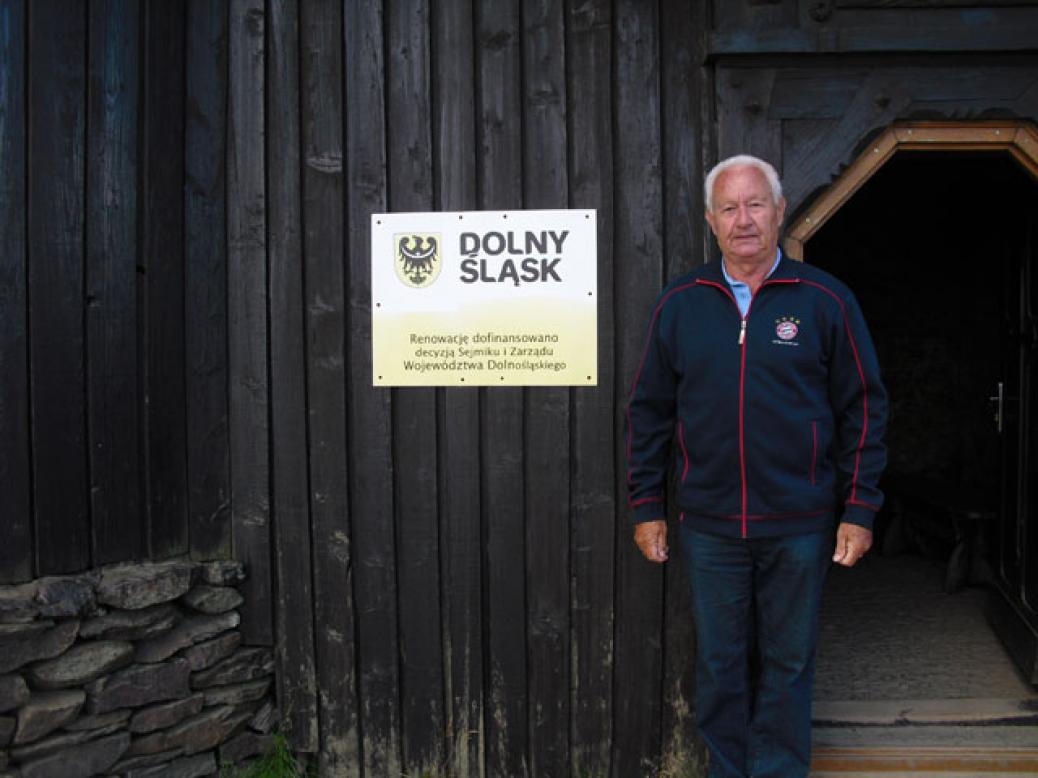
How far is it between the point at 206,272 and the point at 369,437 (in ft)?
2.68

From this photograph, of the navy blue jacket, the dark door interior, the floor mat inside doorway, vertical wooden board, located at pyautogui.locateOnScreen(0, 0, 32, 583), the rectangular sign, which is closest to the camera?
the navy blue jacket

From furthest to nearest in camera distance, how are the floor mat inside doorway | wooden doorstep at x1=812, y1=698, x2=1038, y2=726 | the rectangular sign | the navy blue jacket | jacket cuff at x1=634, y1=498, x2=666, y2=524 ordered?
the floor mat inside doorway
wooden doorstep at x1=812, y1=698, x2=1038, y2=726
the rectangular sign
jacket cuff at x1=634, y1=498, x2=666, y2=524
the navy blue jacket

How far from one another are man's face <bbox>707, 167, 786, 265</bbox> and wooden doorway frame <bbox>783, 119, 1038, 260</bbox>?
0.32 metres

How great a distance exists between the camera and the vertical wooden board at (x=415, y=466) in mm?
3154

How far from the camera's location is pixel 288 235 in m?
3.20

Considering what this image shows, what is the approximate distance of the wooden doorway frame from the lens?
3020 millimetres

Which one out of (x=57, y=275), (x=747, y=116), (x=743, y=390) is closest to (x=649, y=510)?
(x=743, y=390)

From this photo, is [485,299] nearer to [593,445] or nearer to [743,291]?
[593,445]

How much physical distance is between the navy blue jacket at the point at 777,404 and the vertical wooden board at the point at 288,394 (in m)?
1.35

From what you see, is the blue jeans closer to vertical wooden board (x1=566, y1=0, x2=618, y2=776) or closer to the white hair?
vertical wooden board (x1=566, y1=0, x2=618, y2=776)

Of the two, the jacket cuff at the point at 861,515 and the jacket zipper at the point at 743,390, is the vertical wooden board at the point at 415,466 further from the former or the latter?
the jacket cuff at the point at 861,515

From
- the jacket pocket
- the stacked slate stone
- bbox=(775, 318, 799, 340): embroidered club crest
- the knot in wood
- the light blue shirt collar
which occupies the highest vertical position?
the knot in wood

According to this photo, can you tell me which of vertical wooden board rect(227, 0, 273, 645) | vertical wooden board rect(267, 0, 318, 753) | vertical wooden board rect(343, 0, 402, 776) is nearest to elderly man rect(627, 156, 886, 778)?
vertical wooden board rect(343, 0, 402, 776)

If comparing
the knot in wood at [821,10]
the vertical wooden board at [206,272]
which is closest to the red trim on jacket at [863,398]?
the knot in wood at [821,10]
